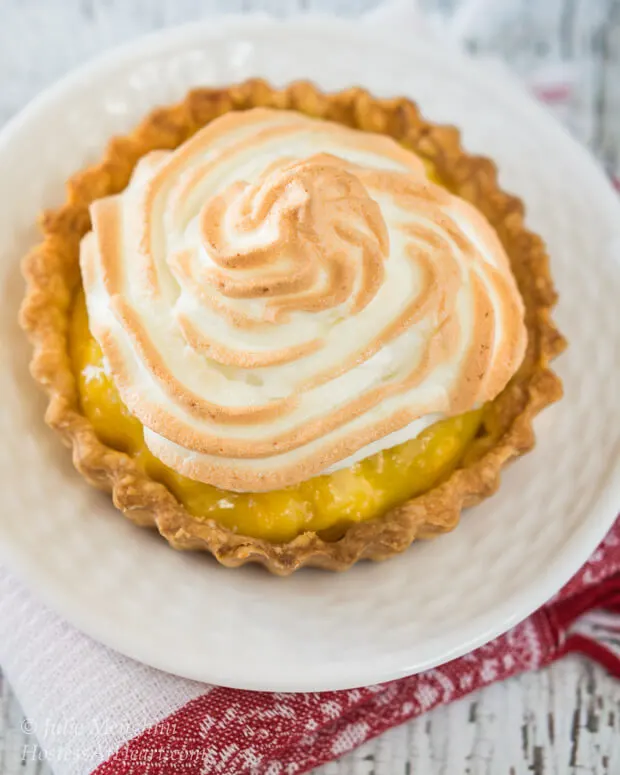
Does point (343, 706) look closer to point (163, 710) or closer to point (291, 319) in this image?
point (163, 710)

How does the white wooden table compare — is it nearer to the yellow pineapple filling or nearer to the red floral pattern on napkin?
the red floral pattern on napkin

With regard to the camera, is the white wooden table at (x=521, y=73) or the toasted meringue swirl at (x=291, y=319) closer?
the toasted meringue swirl at (x=291, y=319)

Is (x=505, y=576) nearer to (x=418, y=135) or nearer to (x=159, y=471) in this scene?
(x=159, y=471)

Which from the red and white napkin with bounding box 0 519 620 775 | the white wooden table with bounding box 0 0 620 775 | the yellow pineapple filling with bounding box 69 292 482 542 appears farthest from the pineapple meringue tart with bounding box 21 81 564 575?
the white wooden table with bounding box 0 0 620 775

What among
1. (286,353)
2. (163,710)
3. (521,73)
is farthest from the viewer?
(521,73)

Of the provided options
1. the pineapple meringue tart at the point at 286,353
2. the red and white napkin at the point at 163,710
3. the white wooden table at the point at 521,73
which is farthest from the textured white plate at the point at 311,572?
the white wooden table at the point at 521,73

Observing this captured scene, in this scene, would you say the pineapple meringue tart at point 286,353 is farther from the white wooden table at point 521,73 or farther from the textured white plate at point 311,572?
the white wooden table at point 521,73

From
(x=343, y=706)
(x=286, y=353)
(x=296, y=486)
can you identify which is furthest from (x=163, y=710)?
(x=286, y=353)

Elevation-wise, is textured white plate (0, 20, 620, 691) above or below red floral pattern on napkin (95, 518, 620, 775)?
above
